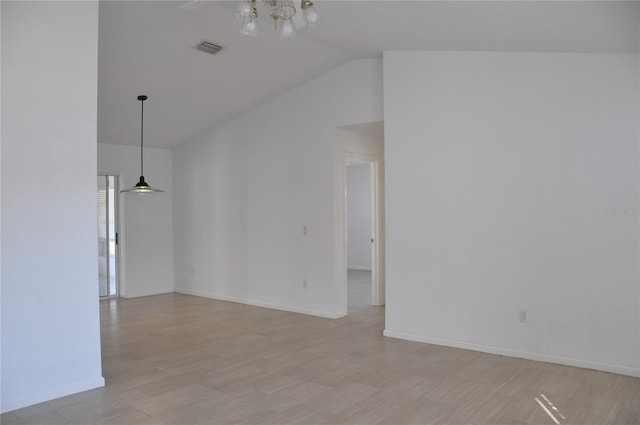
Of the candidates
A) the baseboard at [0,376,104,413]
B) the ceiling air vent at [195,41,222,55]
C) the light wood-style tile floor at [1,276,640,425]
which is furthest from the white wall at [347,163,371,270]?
the baseboard at [0,376,104,413]

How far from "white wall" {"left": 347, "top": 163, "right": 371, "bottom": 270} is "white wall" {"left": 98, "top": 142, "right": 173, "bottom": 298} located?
4.75 meters

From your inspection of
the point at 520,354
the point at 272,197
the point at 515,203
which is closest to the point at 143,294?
the point at 272,197

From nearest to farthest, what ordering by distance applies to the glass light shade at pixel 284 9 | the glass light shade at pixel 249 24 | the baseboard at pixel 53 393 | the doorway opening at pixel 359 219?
the glass light shade at pixel 284 9, the glass light shade at pixel 249 24, the baseboard at pixel 53 393, the doorway opening at pixel 359 219

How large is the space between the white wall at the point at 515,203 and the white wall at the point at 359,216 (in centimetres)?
627

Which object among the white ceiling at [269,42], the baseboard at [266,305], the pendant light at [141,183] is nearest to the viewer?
the white ceiling at [269,42]

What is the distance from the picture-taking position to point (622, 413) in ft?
10.7

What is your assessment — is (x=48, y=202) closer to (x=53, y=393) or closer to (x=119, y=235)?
(x=53, y=393)

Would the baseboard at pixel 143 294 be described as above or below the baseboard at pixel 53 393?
below

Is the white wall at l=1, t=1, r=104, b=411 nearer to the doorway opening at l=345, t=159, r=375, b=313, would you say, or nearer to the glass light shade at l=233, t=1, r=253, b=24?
the glass light shade at l=233, t=1, r=253, b=24

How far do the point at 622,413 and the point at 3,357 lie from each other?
14.1 feet

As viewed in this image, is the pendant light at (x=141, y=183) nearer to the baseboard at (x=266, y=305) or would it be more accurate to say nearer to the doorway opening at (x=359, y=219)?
the baseboard at (x=266, y=305)

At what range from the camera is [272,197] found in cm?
707

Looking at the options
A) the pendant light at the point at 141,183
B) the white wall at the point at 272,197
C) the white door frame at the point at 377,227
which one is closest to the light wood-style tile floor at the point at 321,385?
the white wall at the point at 272,197

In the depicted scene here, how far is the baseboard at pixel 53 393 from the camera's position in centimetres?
339
